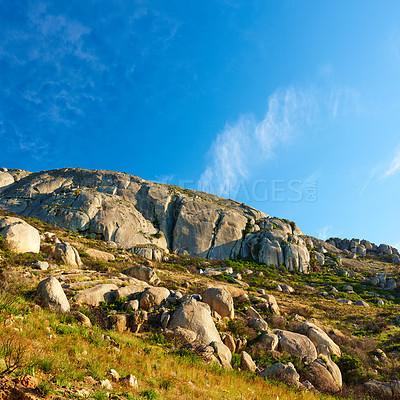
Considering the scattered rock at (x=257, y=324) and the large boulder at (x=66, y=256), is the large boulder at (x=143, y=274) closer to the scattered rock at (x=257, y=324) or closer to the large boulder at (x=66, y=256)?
the large boulder at (x=66, y=256)

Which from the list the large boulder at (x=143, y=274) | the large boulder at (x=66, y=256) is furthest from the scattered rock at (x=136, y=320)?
the large boulder at (x=66, y=256)

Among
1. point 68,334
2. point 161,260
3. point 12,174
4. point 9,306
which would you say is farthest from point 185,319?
point 12,174

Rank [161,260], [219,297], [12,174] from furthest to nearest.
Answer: [12,174]
[161,260]
[219,297]

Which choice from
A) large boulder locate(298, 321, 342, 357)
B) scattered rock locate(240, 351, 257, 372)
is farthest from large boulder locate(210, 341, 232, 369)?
large boulder locate(298, 321, 342, 357)

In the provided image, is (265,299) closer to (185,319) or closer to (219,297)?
(219,297)

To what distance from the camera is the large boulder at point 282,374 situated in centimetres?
1267

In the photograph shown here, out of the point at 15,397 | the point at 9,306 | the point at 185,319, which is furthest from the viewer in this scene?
the point at 185,319

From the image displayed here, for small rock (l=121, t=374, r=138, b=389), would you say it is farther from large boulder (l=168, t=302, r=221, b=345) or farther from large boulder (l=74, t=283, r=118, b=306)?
large boulder (l=74, t=283, r=118, b=306)

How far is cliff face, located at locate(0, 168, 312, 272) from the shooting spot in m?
59.7

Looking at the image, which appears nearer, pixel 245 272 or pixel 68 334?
pixel 68 334

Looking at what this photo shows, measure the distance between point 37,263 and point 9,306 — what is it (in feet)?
42.8

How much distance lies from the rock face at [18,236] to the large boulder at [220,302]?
19.4 m

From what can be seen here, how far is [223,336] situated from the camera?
54.5ft

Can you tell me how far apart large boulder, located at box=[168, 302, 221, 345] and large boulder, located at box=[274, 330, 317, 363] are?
512 cm
